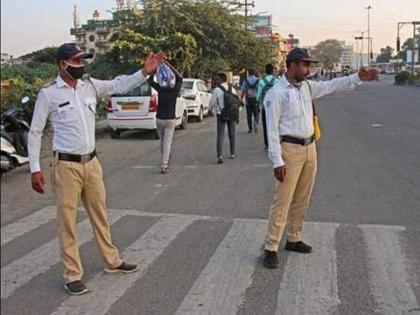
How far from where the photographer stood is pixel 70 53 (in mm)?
3889

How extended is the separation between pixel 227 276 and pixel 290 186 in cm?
94

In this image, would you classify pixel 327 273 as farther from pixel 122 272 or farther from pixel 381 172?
pixel 381 172

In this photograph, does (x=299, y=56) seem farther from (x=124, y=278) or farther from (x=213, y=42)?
(x=213, y=42)

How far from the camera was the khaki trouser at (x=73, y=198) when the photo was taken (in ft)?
14.4

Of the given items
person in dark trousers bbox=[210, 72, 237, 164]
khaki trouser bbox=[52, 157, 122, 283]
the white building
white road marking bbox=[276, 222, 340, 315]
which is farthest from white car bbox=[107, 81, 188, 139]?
the white building

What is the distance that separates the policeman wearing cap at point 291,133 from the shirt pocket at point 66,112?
68.8 inches

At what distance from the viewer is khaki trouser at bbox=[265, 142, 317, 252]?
5344mm

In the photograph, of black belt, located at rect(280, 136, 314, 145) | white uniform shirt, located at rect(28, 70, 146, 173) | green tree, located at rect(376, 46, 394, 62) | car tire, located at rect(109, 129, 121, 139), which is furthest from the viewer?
car tire, located at rect(109, 129, 121, 139)

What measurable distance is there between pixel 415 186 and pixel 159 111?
168 inches

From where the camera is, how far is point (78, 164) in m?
4.38

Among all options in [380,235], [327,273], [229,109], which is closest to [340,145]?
[229,109]

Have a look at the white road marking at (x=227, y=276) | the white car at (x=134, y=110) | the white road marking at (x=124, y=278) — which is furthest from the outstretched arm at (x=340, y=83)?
the white car at (x=134, y=110)

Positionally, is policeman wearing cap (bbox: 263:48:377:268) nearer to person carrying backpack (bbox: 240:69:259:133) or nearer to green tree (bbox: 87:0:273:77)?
green tree (bbox: 87:0:273:77)

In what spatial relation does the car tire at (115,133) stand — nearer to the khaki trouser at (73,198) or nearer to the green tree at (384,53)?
the green tree at (384,53)
